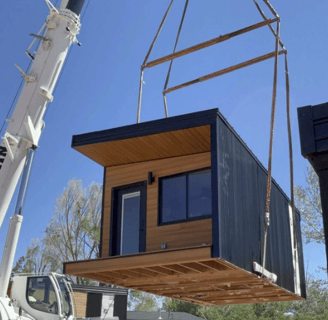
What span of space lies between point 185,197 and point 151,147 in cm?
129

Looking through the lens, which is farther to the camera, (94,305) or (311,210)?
(311,210)

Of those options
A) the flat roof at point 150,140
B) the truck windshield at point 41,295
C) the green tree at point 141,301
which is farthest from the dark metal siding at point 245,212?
the green tree at point 141,301

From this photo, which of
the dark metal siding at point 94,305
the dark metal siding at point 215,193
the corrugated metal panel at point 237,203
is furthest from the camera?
the dark metal siding at point 94,305

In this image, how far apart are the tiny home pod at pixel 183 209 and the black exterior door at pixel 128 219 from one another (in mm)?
22

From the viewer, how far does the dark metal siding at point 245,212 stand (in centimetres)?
875

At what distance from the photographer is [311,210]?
25.0 m

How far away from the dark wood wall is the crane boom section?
458cm

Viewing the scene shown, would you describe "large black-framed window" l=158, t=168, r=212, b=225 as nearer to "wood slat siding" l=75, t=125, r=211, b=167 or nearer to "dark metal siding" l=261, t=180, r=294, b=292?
"wood slat siding" l=75, t=125, r=211, b=167

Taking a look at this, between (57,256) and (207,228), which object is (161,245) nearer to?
(207,228)

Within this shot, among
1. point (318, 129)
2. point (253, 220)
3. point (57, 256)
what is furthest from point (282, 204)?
point (57, 256)

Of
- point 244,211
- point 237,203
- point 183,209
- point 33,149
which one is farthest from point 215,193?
point 33,149

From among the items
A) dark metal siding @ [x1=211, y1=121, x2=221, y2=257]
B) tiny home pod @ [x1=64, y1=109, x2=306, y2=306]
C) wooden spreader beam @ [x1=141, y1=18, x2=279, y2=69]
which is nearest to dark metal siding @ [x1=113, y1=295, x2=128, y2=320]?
tiny home pod @ [x1=64, y1=109, x2=306, y2=306]

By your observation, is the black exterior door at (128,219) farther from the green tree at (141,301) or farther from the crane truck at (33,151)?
the green tree at (141,301)

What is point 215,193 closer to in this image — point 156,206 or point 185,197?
point 185,197
